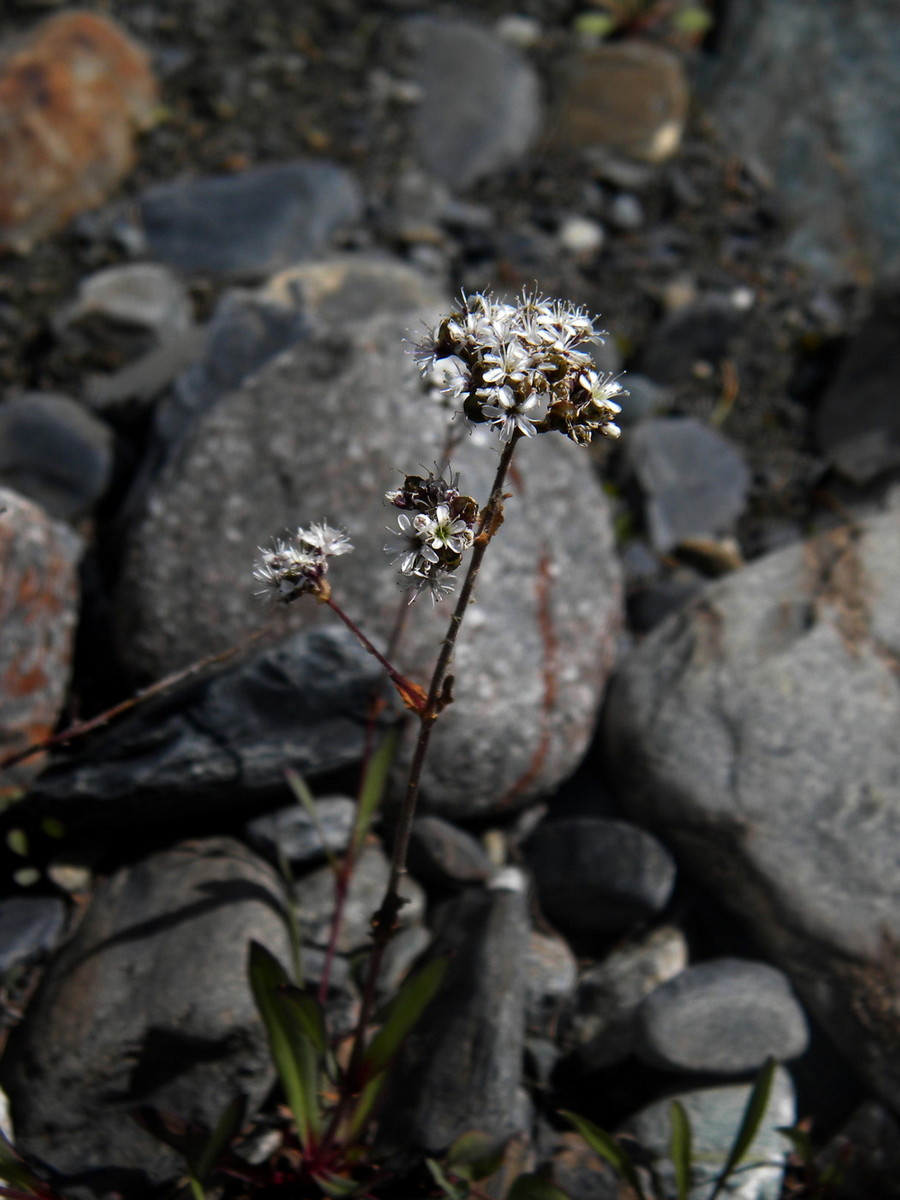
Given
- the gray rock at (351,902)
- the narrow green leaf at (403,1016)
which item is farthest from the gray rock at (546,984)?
the narrow green leaf at (403,1016)

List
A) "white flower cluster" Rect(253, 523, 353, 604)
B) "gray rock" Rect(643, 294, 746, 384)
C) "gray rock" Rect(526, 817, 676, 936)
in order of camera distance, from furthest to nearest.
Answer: "gray rock" Rect(643, 294, 746, 384) < "gray rock" Rect(526, 817, 676, 936) < "white flower cluster" Rect(253, 523, 353, 604)

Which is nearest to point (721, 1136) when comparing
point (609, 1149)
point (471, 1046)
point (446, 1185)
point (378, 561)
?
point (609, 1149)

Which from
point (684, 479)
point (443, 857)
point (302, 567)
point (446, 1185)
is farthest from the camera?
point (684, 479)

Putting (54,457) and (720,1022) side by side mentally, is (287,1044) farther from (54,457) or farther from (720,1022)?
(54,457)

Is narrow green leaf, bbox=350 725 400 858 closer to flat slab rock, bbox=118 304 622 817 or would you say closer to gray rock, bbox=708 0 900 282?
flat slab rock, bbox=118 304 622 817

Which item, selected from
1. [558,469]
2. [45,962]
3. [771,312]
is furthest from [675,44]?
[45,962]

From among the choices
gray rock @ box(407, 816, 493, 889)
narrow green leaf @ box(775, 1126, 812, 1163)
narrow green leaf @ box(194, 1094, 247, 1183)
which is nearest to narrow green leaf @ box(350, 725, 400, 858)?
gray rock @ box(407, 816, 493, 889)
